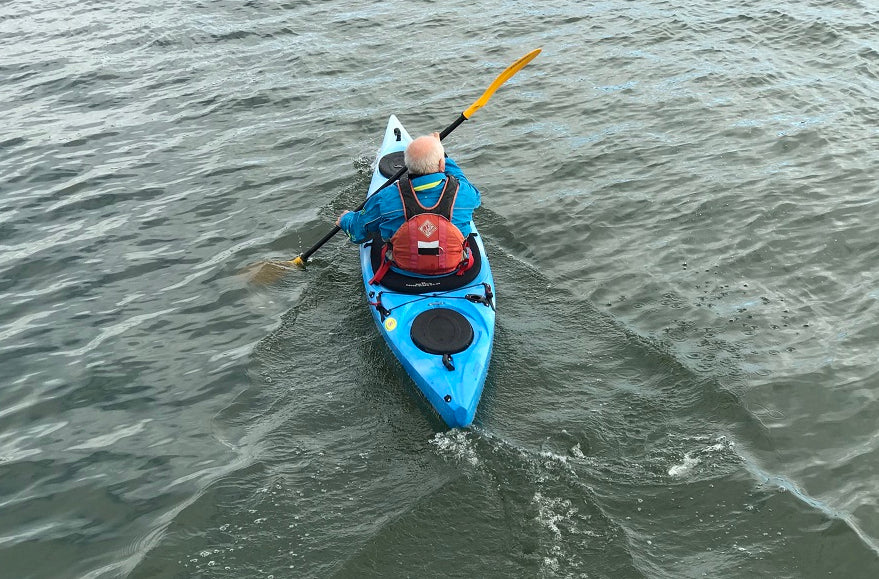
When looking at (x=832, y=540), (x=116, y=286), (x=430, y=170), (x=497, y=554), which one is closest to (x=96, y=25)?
(x=116, y=286)

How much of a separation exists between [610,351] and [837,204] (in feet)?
11.2

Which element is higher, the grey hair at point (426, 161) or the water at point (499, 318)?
the grey hair at point (426, 161)

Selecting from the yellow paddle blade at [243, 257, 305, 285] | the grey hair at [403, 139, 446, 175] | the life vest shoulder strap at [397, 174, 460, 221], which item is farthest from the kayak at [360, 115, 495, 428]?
the yellow paddle blade at [243, 257, 305, 285]

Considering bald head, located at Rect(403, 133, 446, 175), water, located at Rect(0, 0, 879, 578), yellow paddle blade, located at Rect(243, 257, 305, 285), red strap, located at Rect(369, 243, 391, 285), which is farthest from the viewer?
yellow paddle blade, located at Rect(243, 257, 305, 285)

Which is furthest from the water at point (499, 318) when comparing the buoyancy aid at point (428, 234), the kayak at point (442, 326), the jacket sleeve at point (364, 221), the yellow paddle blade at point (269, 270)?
the buoyancy aid at point (428, 234)

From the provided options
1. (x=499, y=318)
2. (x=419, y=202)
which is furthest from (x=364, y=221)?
(x=499, y=318)

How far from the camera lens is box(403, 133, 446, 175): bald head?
228 inches

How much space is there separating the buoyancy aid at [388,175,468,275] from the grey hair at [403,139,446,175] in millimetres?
112

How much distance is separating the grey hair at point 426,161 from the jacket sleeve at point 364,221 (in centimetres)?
46

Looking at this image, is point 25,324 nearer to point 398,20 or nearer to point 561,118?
point 561,118

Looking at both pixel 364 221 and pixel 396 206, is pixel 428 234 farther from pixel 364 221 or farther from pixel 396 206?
pixel 364 221

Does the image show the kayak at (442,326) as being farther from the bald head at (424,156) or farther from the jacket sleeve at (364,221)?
the bald head at (424,156)

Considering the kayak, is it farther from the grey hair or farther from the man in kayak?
the grey hair

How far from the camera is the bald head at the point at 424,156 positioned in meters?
5.80
